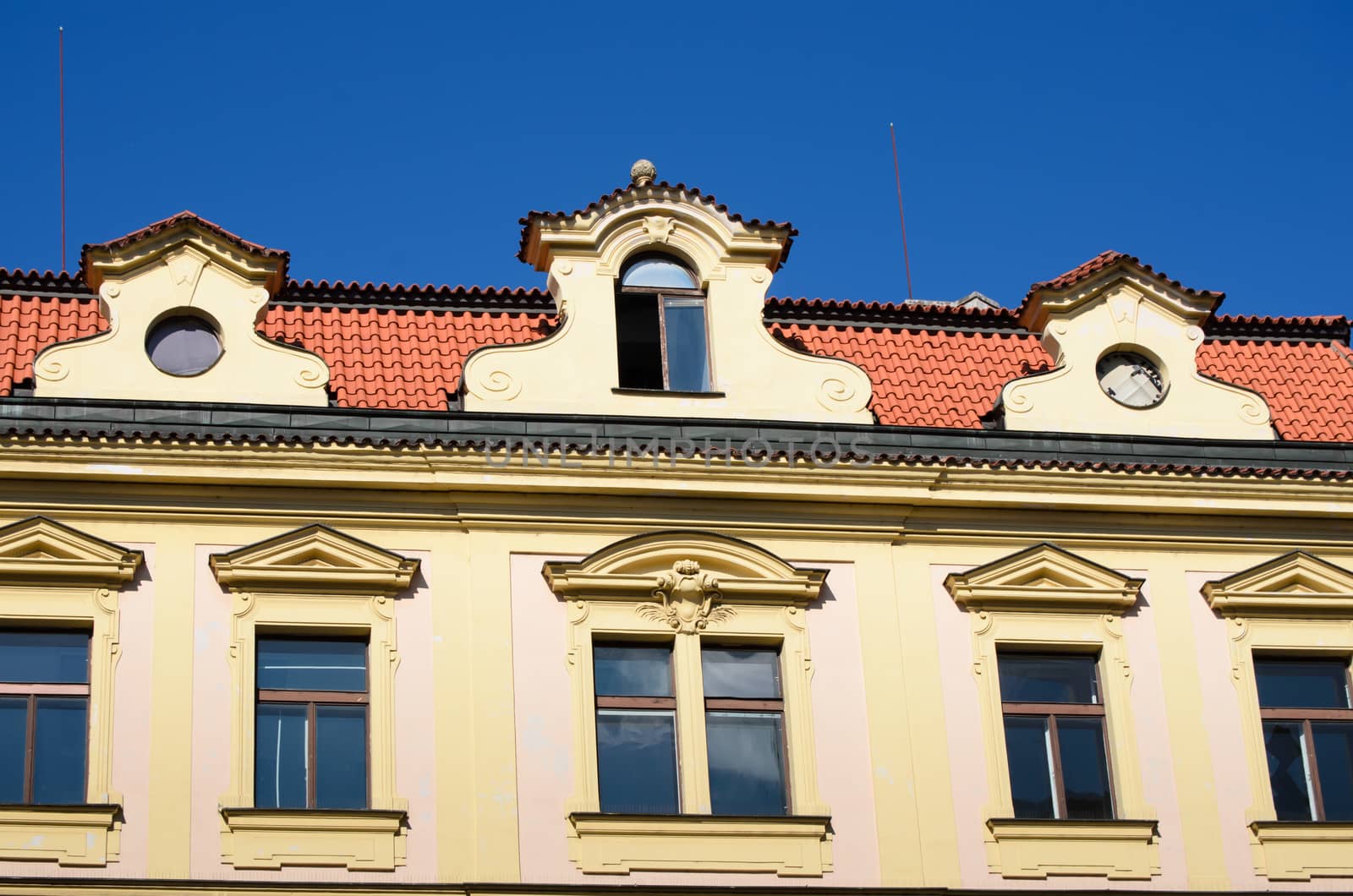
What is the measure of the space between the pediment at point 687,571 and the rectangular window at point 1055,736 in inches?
79.4

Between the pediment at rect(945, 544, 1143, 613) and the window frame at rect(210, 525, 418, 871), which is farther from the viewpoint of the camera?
the pediment at rect(945, 544, 1143, 613)

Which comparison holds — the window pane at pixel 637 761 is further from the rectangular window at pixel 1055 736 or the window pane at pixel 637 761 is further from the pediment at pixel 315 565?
the rectangular window at pixel 1055 736

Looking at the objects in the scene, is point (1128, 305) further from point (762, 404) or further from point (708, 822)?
point (708, 822)

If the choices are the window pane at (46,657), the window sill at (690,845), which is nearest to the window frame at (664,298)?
the window sill at (690,845)

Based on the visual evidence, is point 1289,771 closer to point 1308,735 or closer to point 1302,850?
point 1308,735

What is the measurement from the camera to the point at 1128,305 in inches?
889

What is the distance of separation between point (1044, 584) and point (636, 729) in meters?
4.00

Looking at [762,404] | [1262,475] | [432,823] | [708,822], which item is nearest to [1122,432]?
[1262,475]

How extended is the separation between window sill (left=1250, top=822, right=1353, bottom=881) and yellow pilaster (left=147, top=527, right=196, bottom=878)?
9.01m

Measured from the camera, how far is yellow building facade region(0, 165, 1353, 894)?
18.8m

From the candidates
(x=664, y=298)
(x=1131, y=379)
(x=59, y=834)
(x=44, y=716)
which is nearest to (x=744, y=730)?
(x=664, y=298)

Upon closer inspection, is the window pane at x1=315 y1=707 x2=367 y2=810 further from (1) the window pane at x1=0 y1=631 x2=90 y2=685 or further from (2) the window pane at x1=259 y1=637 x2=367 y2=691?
(1) the window pane at x1=0 y1=631 x2=90 y2=685

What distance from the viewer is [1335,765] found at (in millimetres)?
20438

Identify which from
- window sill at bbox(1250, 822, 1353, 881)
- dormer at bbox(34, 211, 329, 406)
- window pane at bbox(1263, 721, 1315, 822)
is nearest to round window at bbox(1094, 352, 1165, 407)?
window pane at bbox(1263, 721, 1315, 822)
